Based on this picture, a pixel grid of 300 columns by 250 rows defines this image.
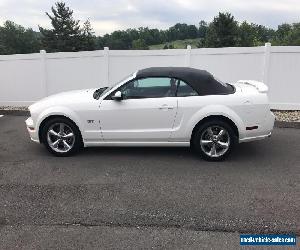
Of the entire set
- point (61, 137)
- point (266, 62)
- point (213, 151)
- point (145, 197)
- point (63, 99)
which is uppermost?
point (266, 62)

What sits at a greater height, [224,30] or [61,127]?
[224,30]

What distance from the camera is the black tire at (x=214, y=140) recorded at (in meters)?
6.34

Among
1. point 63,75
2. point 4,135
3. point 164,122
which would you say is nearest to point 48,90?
point 63,75

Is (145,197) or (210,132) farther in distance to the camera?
(210,132)

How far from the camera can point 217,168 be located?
240 inches

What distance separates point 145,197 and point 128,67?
7.18 m

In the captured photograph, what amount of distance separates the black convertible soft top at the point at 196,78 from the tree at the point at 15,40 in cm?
9979

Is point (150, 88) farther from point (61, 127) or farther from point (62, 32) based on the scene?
point (62, 32)

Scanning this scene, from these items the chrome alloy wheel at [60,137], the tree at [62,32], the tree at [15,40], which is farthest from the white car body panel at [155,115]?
the tree at [15,40]

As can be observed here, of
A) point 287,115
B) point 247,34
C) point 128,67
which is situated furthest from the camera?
point 247,34

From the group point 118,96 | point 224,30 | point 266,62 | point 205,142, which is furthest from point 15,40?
point 205,142

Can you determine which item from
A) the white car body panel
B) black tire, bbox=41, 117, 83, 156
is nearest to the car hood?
the white car body panel

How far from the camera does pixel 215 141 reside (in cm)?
639

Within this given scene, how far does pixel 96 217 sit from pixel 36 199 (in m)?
0.99
